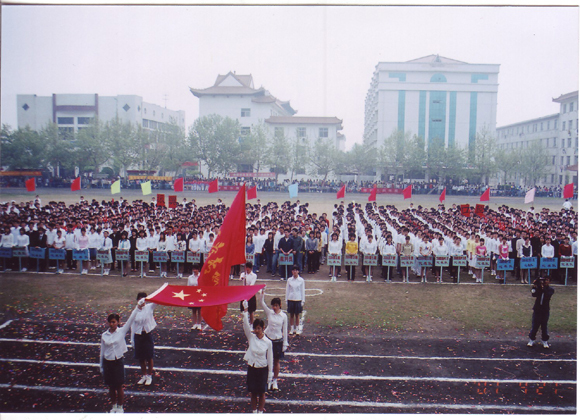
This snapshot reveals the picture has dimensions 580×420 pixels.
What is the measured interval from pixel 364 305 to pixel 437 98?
154ft

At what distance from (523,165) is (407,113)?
14.4 metres

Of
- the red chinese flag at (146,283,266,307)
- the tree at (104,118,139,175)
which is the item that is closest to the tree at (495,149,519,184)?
the tree at (104,118,139,175)

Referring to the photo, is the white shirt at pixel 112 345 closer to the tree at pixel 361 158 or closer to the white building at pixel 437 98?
the tree at pixel 361 158

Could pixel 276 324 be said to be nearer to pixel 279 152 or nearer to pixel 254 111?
pixel 279 152

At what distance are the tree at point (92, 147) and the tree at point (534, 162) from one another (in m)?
45.2

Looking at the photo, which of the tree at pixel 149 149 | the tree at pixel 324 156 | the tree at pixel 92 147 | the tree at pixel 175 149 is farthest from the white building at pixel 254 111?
the tree at pixel 92 147

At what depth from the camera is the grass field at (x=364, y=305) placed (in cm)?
877

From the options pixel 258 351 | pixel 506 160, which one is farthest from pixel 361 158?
pixel 258 351

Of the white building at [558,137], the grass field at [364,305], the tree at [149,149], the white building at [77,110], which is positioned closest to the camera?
the grass field at [364,305]

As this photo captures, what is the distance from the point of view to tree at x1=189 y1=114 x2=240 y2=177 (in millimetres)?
47156

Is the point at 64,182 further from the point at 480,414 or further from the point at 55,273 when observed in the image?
the point at 480,414

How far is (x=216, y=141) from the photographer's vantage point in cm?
4725

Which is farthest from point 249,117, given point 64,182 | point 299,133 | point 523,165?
point 523,165

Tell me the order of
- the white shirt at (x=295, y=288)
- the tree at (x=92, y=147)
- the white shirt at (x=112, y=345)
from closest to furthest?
the white shirt at (x=112, y=345) → the white shirt at (x=295, y=288) → the tree at (x=92, y=147)
